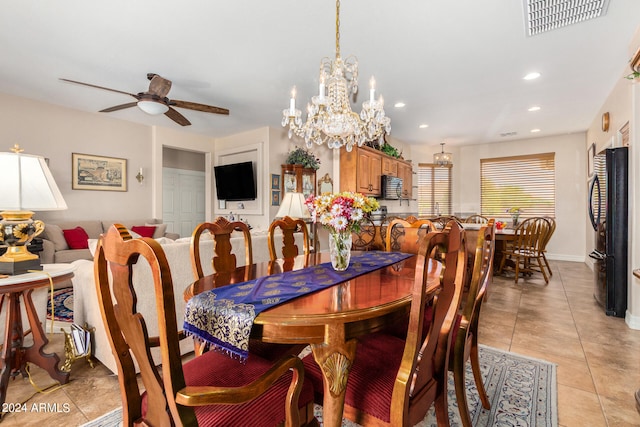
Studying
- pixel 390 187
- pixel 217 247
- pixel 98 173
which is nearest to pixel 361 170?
pixel 390 187

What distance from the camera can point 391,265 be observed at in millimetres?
1904

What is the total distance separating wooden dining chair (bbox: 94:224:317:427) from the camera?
0.78 metres

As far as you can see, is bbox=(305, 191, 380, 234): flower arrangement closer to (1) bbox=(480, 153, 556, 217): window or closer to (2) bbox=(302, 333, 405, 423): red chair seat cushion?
(2) bbox=(302, 333, 405, 423): red chair seat cushion

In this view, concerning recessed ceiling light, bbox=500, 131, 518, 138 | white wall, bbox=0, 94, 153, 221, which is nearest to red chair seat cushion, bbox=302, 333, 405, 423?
white wall, bbox=0, 94, 153, 221

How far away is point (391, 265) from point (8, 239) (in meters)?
2.38

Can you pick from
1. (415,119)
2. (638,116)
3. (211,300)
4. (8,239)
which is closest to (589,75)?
(638,116)

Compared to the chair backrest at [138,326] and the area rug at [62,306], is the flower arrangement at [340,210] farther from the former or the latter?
the area rug at [62,306]

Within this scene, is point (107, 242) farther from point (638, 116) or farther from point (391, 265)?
point (638, 116)

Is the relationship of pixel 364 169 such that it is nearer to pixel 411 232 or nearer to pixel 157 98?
pixel 411 232

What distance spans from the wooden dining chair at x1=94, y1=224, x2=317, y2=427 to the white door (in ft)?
21.3

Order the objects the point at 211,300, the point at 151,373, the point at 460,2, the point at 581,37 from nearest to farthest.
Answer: the point at 151,373
the point at 211,300
the point at 460,2
the point at 581,37

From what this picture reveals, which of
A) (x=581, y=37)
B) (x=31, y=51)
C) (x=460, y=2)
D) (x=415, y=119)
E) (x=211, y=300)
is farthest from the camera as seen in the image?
(x=415, y=119)

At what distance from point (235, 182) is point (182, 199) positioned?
6.67 feet

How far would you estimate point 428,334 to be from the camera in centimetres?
110
